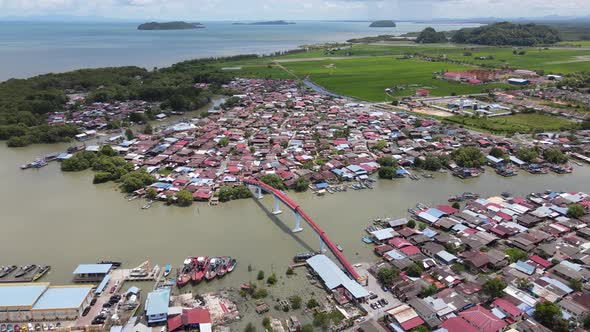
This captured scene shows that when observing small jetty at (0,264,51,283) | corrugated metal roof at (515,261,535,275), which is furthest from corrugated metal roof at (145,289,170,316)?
corrugated metal roof at (515,261,535,275)

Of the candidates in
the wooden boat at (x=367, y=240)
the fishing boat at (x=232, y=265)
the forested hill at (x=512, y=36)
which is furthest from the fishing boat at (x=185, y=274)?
the forested hill at (x=512, y=36)

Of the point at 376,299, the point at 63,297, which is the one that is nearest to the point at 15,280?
the point at 63,297

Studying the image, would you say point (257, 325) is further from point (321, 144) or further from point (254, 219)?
point (321, 144)

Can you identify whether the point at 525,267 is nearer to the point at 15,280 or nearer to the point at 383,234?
the point at 383,234

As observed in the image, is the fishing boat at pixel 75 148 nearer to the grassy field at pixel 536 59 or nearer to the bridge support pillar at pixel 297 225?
the bridge support pillar at pixel 297 225

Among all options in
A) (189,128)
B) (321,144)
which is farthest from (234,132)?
(321,144)

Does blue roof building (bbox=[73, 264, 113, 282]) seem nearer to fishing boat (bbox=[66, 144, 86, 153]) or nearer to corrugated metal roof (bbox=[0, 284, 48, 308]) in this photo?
corrugated metal roof (bbox=[0, 284, 48, 308])
